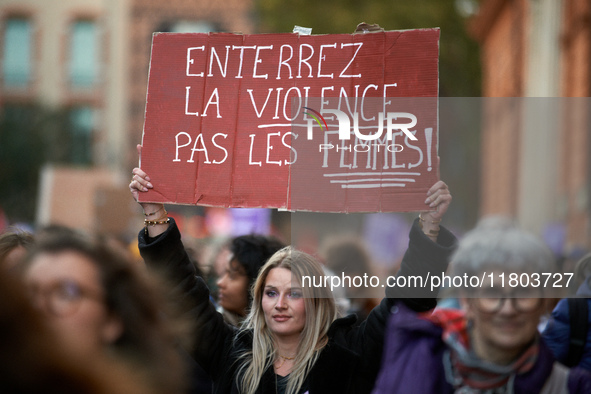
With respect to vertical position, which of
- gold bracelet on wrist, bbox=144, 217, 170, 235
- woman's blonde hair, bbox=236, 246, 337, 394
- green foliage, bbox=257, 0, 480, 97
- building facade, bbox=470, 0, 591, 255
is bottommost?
woman's blonde hair, bbox=236, 246, 337, 394

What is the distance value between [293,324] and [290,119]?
90 cm

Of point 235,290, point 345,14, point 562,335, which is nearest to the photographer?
point 562,335

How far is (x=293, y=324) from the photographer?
374cm

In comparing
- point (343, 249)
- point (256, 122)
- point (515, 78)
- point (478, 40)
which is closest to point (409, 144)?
point (256, 122)

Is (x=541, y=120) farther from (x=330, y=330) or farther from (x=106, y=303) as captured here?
(x=106, y=303)

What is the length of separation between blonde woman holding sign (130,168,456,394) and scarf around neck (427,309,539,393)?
67 centimetres

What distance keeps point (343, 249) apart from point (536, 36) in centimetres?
1788

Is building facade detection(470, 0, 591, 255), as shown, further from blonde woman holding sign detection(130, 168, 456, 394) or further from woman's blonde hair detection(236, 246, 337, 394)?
woman's blonde hair detection(236, 246, 337, 394)

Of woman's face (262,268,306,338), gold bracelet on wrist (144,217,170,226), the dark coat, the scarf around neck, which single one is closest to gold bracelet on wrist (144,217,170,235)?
gold bracelet on wrist (144,217,170,226)

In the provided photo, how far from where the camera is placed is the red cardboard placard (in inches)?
147

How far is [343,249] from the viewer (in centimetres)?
534

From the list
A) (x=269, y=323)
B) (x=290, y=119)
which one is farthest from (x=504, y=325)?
(x=290, y=119)

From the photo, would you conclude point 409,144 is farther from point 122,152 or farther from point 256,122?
point 122,152

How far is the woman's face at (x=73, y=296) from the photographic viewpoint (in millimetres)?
2057
